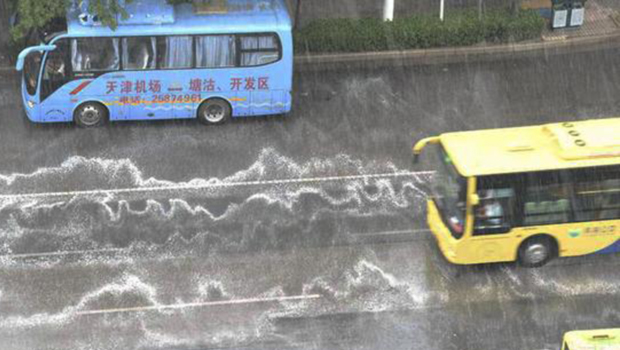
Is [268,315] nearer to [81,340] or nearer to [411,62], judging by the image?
[81,340]

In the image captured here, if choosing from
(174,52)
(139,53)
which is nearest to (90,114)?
(139,53)

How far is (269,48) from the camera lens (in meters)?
21.4

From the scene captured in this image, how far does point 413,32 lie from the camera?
24.5m

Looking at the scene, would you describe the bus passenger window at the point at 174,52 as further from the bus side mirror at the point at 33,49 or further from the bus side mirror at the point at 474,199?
the bus side mirror at the point at 474,199

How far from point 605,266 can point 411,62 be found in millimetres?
8875

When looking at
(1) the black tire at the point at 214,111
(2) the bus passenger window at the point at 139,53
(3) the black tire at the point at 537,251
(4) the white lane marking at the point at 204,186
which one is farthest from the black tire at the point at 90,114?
(3) the black tire at the point at 537,251

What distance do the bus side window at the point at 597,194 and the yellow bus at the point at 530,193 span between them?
0.02 meters

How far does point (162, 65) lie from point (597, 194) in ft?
32.0

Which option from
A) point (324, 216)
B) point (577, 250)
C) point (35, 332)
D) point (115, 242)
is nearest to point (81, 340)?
point (35, 332)

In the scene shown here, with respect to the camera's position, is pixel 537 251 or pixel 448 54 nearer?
pixel 537 251

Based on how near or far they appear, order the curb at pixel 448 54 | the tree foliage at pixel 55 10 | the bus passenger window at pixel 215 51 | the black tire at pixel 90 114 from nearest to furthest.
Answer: the tree foliage at pixel 55 10
the bus passenger window at pixel 215 51
the black tire at pixel 90 114
the curb at pixel 448 54

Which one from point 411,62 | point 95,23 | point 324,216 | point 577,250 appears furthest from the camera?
point 411,62

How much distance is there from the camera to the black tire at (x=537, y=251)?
55.4 feet

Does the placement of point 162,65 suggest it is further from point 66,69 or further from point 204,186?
point 204,186
